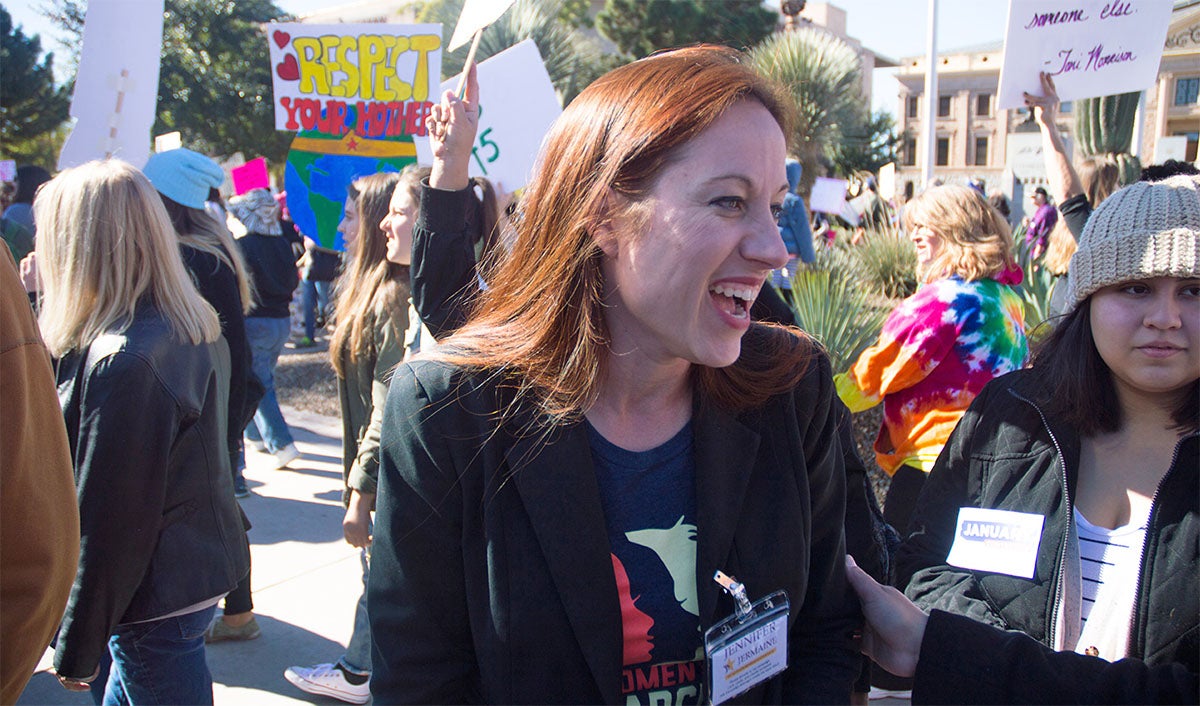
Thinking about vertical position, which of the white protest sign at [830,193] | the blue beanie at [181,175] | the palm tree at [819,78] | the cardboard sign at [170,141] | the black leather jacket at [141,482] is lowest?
the black leather jacket at [141,482]

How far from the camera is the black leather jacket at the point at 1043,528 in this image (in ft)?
5.41

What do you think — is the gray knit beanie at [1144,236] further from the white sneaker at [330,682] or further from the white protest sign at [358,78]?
the white protest sign at [358,78]

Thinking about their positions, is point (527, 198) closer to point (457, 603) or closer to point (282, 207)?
point (457, 603)

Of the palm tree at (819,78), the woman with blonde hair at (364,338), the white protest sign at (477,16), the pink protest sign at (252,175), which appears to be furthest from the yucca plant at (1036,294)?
the palm tree at (819,78)

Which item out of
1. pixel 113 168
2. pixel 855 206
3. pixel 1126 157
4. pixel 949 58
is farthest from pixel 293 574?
pixel 949 58

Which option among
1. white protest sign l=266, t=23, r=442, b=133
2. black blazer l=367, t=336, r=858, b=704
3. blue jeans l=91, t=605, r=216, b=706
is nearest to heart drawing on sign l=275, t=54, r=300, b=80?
white protest sign l=266, t=23, r=442, b=133

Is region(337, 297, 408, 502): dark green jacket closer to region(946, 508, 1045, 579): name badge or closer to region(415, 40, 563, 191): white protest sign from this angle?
region(415, 40, 563, 191): white protest sign

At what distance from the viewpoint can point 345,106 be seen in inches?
211

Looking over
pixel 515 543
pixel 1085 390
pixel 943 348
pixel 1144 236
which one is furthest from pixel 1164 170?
pixel 515 543

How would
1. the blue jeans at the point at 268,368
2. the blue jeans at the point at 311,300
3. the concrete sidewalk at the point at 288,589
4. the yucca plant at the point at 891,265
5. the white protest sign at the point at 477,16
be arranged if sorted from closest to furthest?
the white protest sign at the point at 477,16
the concrete sidewalk at the point at 288,589
the blue jeans at the point at 268,368
the yucca plant at the point at 891,265
the blue jeans at the point at 311,300

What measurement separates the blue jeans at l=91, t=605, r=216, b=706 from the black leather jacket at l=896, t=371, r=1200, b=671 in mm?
2019

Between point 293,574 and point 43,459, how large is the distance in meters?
3.59

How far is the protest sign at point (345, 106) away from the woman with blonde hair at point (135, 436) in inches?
103

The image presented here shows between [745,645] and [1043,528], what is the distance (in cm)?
76
